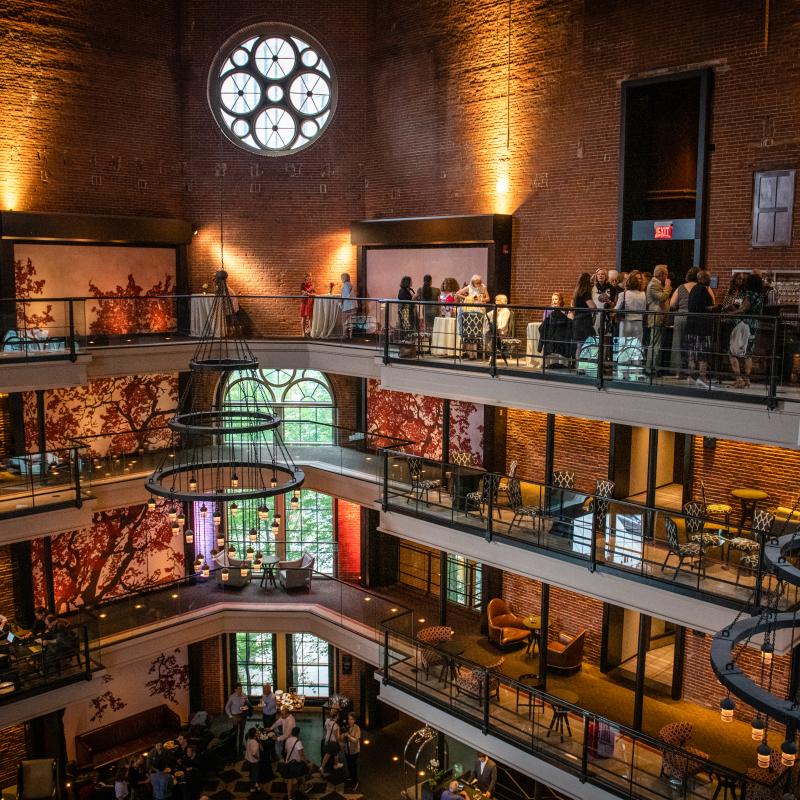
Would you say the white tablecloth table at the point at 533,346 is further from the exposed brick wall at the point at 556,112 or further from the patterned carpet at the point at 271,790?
the patterned carpet at the point at 271,790

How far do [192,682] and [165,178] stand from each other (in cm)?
1141

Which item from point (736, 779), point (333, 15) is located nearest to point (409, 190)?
point (333, 15)

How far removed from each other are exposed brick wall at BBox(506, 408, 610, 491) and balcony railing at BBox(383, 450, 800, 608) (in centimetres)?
172

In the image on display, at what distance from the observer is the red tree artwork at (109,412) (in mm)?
→ 17812

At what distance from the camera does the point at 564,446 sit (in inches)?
640

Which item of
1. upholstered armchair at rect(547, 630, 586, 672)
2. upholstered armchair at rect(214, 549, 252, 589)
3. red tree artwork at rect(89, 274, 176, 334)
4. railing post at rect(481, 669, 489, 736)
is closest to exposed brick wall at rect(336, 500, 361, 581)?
upholstered armchair at rect(214, 549, 252, 589)

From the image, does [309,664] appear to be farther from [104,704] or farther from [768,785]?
[768,785]

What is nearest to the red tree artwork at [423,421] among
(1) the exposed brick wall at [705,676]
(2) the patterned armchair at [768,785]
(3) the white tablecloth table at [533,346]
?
(3) the white tablecloth table at [533,346]

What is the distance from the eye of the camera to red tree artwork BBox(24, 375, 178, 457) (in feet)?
58.4

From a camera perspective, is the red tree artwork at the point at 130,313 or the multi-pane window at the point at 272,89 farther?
the multi-pane window at the point at 272,89

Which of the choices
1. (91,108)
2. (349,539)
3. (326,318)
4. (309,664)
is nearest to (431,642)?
(349,539)

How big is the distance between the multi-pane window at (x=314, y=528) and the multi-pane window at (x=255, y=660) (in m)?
2.04

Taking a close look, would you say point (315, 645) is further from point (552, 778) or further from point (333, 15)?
point (333, 15)

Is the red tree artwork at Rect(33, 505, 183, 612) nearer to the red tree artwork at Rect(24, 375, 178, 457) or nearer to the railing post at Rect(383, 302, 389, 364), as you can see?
the red tree artwork at Rect(24, 375, 178, 457)
